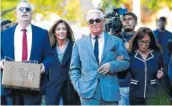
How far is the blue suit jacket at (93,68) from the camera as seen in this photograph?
9461 mm

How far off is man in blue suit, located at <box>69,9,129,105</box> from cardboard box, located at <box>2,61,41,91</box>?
0.48 meters

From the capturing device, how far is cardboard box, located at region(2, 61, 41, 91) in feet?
31.7

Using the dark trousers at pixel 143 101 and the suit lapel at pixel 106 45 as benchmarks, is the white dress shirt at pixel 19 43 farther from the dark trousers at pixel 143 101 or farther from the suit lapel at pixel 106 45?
the dark trousers at pixel 143 101

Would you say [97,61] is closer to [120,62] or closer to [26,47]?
[120,62]

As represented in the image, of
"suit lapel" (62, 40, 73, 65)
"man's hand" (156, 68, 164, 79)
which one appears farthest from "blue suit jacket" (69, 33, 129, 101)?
"suit lapel" (62, 40, 73, 65)

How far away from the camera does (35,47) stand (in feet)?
32.0

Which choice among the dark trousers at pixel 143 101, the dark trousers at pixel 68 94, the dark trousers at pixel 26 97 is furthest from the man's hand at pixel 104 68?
the dark trousers at pixel 68 94

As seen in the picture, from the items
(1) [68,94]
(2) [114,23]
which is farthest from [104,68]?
(2) [114,23]

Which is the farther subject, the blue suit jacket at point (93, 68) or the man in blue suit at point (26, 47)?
the man in blue suit at point (26, 47)

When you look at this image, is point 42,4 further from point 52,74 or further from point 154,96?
point 154,96

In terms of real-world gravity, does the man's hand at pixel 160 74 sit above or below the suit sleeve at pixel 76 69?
below

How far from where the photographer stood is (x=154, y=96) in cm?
1027

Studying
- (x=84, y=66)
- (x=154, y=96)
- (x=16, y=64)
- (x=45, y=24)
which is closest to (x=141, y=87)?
(x=154, y=96)

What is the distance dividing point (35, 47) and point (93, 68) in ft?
2.79
